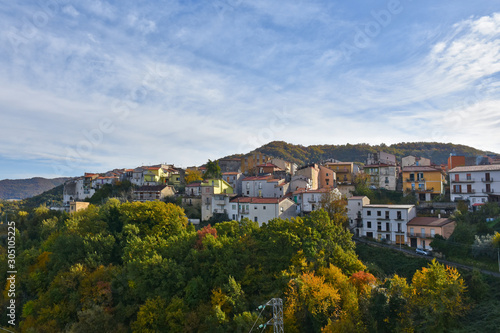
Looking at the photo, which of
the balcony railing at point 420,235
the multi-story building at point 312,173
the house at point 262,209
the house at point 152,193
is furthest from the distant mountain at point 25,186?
the balcony railing at point 420,235

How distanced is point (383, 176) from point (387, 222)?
1477 centimetres

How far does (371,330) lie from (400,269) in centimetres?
1189

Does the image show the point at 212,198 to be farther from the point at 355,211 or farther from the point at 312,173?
the point at 355,211

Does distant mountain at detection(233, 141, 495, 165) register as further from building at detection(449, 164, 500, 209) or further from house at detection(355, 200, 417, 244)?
house at detection(355, 200, 417, 244)

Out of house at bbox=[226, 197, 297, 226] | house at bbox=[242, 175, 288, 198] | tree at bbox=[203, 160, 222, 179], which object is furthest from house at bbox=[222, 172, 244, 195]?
house at bbox=[226, 197, 297, 226]

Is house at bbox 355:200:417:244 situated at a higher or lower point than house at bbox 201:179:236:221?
lower

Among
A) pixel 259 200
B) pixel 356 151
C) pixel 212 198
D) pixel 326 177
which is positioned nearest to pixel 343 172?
pixel 326 177

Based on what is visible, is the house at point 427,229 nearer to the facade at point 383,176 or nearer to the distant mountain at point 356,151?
the facade at point 383,176

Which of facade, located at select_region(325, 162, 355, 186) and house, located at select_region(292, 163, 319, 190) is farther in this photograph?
facade, located at select_region(325, 162, 355, 186)

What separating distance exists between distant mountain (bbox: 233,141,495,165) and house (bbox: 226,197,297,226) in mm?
54957

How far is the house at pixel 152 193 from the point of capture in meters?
56.8

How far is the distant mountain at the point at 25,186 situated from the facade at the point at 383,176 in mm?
143958

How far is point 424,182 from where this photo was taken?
145 feet

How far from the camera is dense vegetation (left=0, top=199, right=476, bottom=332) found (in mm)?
21406
